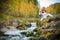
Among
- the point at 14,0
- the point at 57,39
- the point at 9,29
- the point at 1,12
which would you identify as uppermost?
the point at 14,0

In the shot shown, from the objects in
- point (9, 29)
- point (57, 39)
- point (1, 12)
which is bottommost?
point (57, 39)

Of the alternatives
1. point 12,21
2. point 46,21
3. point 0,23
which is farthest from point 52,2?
point 0,23

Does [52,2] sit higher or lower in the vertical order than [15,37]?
higher

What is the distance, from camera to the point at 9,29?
348cm

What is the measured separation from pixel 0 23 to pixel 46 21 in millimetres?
912

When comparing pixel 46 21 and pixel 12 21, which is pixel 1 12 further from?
pixel 46 21

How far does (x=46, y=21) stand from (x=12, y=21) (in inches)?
26.4

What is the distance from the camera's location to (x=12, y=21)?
3.51 m

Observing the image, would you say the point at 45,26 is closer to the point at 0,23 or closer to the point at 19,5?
the point at 19,5

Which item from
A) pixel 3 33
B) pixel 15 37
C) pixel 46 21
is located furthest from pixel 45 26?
pixel 3 33

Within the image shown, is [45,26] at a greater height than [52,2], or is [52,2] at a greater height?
[52,2]

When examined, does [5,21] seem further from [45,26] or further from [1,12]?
[45,26]

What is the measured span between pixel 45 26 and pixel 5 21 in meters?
0.80

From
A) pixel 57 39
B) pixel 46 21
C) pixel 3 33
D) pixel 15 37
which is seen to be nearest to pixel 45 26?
pixel 46 21
